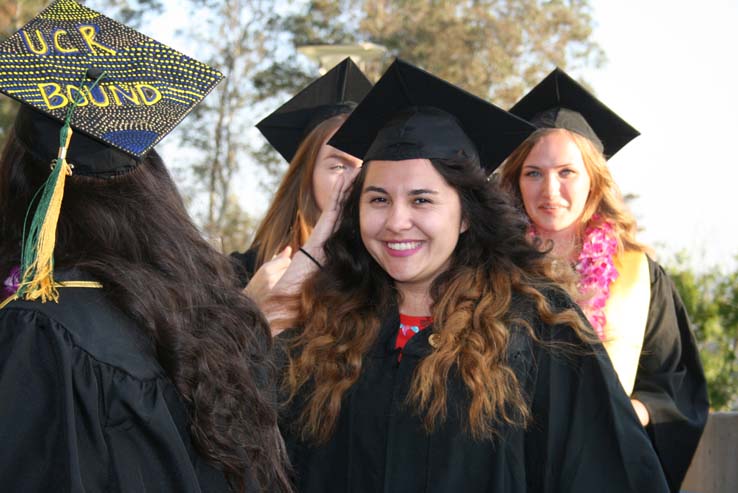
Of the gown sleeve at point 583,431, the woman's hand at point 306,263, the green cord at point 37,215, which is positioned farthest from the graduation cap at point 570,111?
the green cord at point 37,215

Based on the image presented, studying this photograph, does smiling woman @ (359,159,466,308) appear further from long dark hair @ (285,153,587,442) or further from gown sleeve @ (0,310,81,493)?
gown sleeve @ (0,310,81,493)

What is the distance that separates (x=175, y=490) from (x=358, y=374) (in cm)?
101

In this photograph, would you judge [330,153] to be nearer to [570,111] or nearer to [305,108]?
[305,108]

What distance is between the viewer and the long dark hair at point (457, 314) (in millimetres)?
2479

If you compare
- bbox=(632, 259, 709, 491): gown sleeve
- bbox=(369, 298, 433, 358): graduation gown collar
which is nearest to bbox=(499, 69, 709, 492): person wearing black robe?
bbox=(632, 259, 709, 491): gown sleeve

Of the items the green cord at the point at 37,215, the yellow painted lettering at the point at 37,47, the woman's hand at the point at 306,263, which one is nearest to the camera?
the green cord at the point at 37,215

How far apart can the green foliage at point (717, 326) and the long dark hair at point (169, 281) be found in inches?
216

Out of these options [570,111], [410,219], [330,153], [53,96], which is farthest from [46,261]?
[570,111]

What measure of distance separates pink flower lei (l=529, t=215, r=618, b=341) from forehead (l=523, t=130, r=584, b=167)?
32 cm

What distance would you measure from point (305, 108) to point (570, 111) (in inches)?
49.3

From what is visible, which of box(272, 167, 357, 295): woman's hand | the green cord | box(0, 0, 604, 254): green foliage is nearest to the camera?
the green cord

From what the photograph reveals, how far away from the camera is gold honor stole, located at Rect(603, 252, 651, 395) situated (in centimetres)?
326

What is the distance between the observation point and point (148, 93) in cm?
193

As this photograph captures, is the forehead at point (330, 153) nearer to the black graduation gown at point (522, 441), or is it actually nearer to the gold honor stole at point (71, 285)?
the black graduation gown at point (522, 441)
